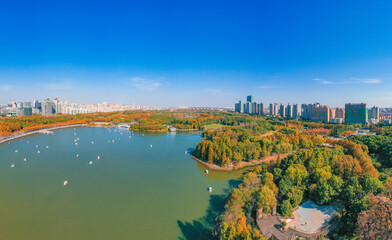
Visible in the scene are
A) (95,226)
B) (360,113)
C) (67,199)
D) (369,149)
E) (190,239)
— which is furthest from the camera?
(360,113)

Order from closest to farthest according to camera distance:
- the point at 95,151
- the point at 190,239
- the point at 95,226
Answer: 1. the point at 190,239
2. the point at 95,226
3. the point at 95,151

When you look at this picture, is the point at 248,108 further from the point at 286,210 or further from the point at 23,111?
the point at 23,111

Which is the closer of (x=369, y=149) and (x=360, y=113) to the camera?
(x=369, y=149)

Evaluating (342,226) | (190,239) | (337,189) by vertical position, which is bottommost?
(190,239)

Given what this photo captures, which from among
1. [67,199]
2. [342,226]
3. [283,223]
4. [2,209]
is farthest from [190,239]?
[2,209]

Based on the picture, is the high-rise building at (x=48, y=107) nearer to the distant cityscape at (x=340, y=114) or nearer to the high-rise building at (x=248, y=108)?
the high-rise building at (x=248, y=108)

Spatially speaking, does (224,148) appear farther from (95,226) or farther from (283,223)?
(95,226)

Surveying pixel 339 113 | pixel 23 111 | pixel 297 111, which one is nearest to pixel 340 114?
pixel 339 113
